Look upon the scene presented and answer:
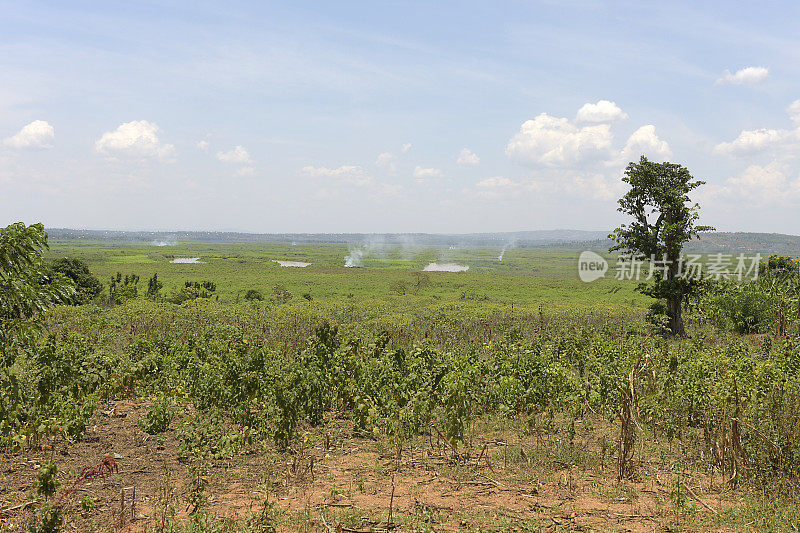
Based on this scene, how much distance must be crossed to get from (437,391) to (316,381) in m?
2.25

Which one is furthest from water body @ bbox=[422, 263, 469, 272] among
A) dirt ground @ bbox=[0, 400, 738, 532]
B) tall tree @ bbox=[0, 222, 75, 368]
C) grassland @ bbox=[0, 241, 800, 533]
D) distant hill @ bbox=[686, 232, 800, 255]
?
tall tree @ bbox=[0, 222, 75, 368]

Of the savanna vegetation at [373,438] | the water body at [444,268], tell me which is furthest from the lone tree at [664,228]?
the water body at [444,268]

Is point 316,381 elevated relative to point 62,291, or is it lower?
lower

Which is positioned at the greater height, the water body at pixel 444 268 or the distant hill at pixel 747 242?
the distant hill at pixel 747 242

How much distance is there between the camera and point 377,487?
21.1 ft

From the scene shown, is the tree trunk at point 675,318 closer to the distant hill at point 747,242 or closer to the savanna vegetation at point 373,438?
the savanna vegetation at point 373,438

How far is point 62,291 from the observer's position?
5785mm

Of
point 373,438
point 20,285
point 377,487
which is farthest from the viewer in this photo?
point 373,438

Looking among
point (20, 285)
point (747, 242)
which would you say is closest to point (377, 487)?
point (20, 285)

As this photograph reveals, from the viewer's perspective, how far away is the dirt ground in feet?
17.9

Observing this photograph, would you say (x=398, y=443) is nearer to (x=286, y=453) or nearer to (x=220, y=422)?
(x=286, y=453)

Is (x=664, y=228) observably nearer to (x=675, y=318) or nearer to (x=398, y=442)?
(x=675, y=318)

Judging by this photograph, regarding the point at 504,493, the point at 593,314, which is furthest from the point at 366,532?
the point at 593,314

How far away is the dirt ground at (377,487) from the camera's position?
547 cm
